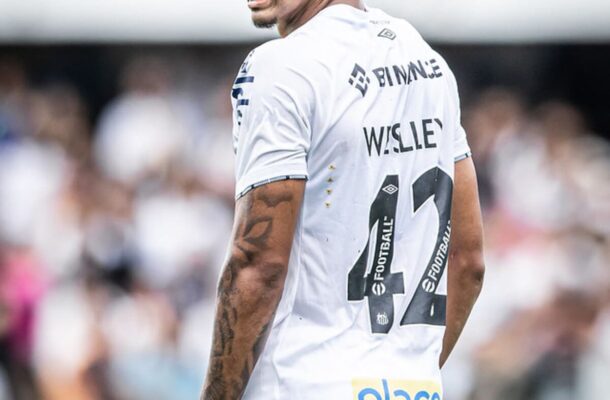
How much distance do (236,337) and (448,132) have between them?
2.76 feet

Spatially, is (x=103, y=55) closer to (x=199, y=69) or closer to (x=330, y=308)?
(x=199, y=69)

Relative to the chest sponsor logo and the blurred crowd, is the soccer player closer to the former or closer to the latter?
the chest sponsor logo

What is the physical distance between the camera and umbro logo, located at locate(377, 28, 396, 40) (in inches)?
138

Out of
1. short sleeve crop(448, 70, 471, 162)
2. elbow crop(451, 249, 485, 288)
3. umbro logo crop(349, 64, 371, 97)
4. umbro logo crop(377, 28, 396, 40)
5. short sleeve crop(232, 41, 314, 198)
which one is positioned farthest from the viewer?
elbow crop(451, 249, 485, 288)

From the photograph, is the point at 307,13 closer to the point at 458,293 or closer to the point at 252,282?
the point at 252,282

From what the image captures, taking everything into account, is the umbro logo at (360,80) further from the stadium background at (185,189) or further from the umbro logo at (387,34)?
the stadium background at (185,189)

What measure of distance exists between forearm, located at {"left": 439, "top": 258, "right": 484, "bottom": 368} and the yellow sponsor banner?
45 centimetres

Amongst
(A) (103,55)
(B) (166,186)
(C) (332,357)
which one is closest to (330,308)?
(C) (332,357)

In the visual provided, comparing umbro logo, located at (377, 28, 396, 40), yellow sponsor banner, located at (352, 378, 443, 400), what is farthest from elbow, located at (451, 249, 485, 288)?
umbro logo, located at (377, 28, 396, 40)

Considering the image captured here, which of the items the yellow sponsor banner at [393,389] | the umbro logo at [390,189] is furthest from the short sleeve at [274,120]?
the yellow sponsor banner at [393,389]

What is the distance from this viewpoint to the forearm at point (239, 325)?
3234mm

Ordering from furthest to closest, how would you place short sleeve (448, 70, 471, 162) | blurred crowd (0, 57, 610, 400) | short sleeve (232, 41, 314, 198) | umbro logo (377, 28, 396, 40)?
blurred crowd (0, 57, 610, 400)
short sleeve (448, 70, 471, 162)
umbro logo (377, 28, 396, 40)
short sleeve (232, 41, 314, 198)

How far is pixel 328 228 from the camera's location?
10.8ft

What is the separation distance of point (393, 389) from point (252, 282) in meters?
0.45
